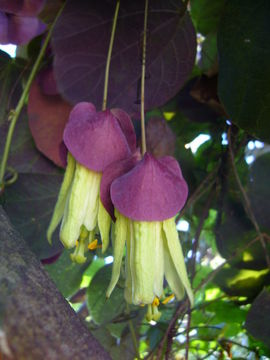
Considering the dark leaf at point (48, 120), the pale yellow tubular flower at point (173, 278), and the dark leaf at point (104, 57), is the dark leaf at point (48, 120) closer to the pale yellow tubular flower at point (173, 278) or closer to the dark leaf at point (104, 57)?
the dark leaf at point (104, 57)

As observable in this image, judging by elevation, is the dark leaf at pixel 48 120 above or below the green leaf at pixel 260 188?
above

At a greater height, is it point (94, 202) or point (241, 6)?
point (241, 6)

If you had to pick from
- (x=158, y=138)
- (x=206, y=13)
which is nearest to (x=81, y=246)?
(x=158, y=138)

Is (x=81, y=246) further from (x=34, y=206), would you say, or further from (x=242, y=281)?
(x=242, y=281)

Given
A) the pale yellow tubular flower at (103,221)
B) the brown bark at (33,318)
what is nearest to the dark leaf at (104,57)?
the pale yellow tubular flower at (103,221)

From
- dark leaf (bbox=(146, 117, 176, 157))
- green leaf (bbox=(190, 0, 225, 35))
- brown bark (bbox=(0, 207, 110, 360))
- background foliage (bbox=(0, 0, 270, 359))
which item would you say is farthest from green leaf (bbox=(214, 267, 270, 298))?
brown bark (bbox=(0, 207, 110, 360))

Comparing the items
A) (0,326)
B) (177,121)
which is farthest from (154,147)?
(0,326)

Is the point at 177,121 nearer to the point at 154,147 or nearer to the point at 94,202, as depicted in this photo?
the point at 154,147
